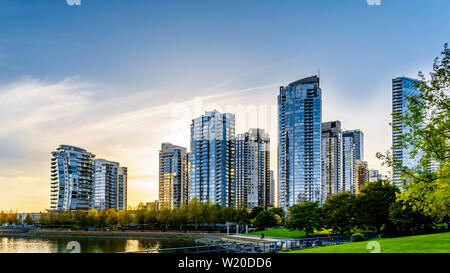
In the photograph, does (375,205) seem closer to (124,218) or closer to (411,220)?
(411,220)

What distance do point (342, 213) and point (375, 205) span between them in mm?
5958

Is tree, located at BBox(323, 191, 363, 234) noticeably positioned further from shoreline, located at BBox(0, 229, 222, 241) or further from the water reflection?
the water reflection

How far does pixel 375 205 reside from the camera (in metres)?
63.6

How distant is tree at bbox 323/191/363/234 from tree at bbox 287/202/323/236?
361 cm

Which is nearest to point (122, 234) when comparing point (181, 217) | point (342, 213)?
point (181, 217)

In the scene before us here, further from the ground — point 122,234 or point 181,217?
point 181,217

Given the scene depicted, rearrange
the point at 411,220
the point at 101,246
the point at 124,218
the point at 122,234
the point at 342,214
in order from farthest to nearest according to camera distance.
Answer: the point at 124,218 < the point at 122,234 < the point at 101,246 < the point at 342,214 < the point at 411,220

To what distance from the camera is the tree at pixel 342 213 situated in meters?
66.9

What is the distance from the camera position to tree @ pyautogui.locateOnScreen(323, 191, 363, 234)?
66.9 metres

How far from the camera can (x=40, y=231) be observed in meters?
163
